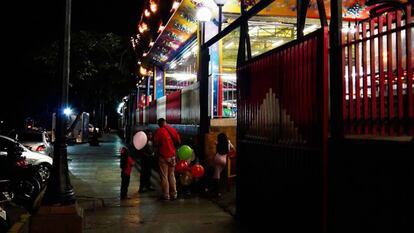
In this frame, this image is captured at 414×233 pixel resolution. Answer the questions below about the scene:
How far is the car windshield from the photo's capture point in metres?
19.0

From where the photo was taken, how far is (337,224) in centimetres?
573

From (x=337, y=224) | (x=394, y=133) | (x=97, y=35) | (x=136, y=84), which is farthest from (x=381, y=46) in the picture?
(x=136, y=84)

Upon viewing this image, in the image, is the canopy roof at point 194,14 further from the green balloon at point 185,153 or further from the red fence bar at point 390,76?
the red fence bar at point 390,76

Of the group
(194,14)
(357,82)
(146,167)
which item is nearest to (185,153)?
(146,167)

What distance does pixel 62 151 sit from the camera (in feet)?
27.2

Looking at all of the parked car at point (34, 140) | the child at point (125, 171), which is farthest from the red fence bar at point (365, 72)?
the parked car at point (34, 140)

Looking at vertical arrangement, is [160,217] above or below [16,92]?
below

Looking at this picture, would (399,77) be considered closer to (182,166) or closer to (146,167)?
(182,166)

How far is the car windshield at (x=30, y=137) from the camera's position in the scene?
62.4 ft

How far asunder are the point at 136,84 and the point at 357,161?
3139 cm

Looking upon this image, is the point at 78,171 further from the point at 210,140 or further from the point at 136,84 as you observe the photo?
the point at 136,84

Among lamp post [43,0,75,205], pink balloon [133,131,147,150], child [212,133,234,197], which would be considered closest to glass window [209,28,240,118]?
pink balloon [133,131,147,150]

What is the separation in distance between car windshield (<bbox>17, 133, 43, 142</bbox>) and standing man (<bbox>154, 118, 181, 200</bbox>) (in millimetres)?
9237

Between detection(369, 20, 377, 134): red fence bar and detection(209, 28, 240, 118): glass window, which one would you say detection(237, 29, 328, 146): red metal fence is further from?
detection(209, 28, 240, 118): glass window
